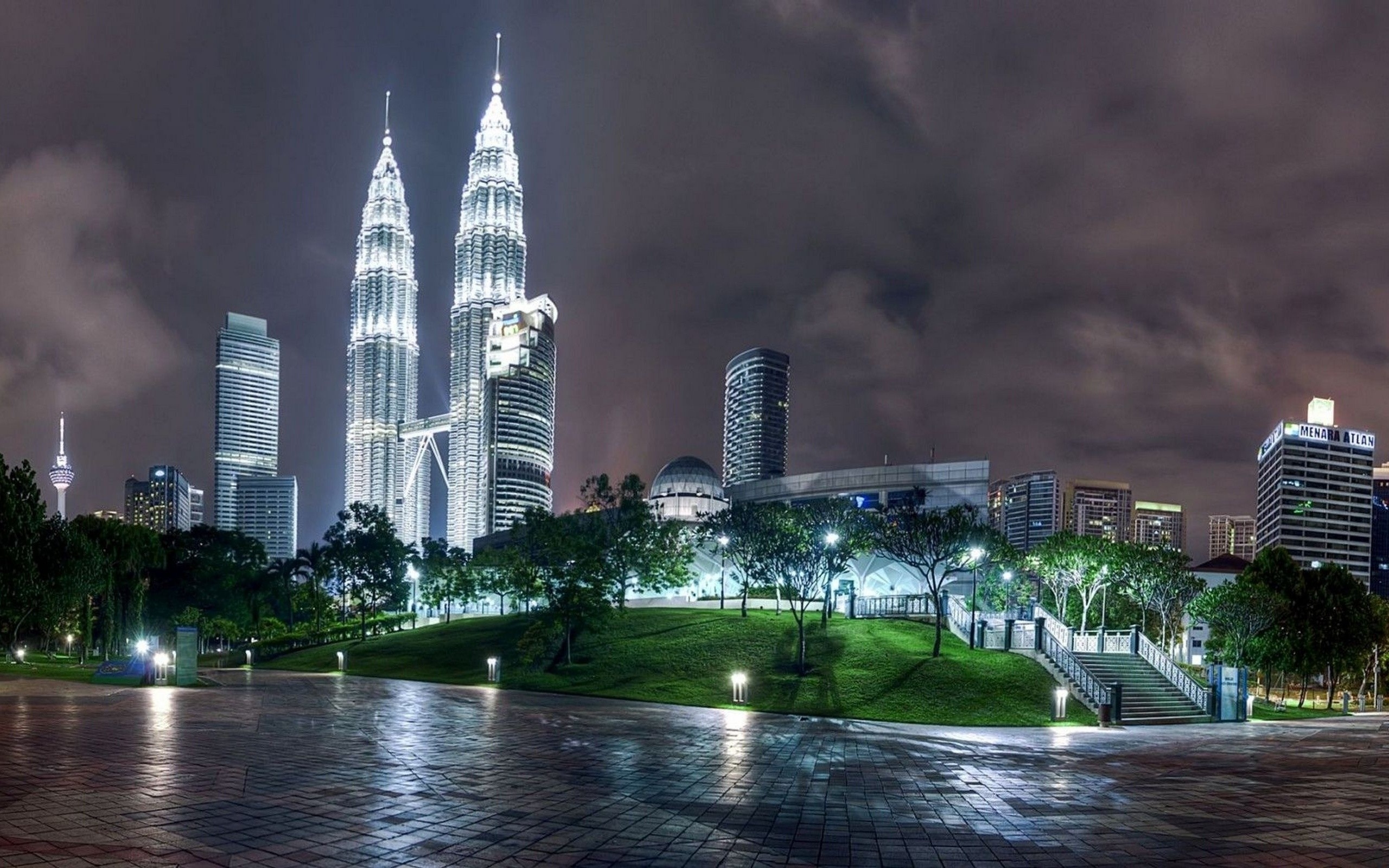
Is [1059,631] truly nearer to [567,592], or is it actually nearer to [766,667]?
[766,667]

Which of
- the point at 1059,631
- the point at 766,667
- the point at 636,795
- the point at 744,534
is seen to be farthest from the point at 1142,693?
the point at 636,795

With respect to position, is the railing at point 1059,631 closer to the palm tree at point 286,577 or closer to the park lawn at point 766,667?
the park lawn at point 766,667

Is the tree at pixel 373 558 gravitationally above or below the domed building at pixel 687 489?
below

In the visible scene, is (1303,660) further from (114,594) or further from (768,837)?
(114,594)

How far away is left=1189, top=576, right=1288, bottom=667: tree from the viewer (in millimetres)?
43531

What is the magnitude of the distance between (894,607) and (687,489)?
355 feet

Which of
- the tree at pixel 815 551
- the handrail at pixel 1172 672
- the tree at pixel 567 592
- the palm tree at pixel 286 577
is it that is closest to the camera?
the handrail at pixel 1172 672

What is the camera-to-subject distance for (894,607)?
170 feet

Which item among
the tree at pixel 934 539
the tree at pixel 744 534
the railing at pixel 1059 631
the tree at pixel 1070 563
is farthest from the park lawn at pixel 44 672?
the tree at pixel 1070 563

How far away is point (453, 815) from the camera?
11281mm

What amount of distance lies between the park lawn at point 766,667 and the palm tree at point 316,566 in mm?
27040

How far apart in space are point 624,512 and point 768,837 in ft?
164

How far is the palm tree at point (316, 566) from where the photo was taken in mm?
81750

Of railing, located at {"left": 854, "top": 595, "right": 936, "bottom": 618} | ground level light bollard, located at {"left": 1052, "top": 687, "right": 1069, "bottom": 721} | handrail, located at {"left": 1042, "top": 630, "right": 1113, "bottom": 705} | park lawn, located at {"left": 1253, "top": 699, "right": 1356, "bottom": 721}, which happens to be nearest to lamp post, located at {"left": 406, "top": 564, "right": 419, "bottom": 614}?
railing, located at {"left": 854, "top": 595, "right": 936, "bottom": 618}
